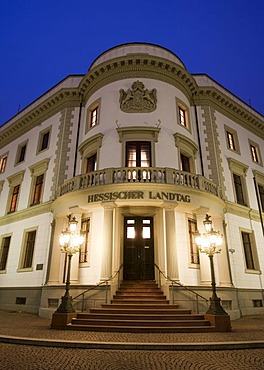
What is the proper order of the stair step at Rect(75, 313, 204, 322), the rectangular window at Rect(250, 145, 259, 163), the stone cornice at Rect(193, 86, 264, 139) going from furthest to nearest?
the rectangular window at Rect(250, 145, 259, 163) → the stone cornice at Rect(193, 86, 264, 139) → the stair step at Rect(75, 313, 204, 322)

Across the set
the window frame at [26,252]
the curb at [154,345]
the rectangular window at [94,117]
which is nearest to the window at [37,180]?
the window frame at [26,252]

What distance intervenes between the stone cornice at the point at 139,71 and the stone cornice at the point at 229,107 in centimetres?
172

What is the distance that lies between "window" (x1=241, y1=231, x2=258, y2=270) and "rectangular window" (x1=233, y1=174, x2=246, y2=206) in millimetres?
2257

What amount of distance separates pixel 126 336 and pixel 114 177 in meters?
7.65

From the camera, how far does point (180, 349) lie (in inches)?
273

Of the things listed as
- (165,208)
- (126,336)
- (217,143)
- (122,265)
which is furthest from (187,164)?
(126,336)

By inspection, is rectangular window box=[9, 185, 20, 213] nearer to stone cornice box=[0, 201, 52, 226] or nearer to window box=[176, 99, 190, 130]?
stone cornice box=[0, 201, 52, 226]

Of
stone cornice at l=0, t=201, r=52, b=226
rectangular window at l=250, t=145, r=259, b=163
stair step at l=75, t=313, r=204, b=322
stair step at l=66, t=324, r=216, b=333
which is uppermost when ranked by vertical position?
rectangular window at l=250, t=145, r=259, b=163

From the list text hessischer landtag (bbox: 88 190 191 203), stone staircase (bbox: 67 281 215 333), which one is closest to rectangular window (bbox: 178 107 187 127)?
text hessischer landtag (bbox: 88 190 191 203)

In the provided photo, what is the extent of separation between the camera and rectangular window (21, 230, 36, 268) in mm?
17797

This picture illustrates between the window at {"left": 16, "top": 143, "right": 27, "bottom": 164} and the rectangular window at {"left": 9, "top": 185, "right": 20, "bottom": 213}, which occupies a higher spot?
the window at {"left": 16, "top": 143, "right": 27, "bottom": 164}

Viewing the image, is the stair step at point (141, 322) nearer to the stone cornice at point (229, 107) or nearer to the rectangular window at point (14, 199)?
the rectangular window at point (14, 199)

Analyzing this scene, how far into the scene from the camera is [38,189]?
19812mm

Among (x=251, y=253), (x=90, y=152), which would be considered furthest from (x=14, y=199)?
(x=251, y=253)
